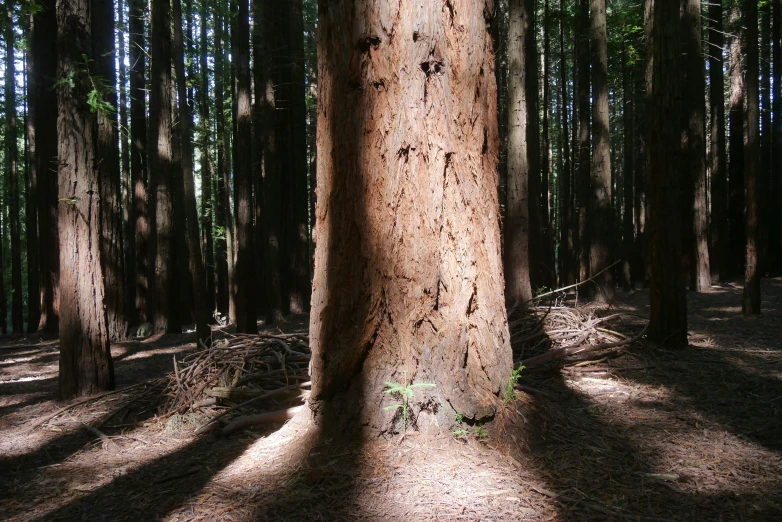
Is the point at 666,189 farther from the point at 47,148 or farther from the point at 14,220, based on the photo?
the point at 14,220

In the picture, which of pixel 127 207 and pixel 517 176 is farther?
pixel 127 207

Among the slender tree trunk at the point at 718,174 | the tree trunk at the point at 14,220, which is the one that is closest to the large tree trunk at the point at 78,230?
the slender tree trunk at the point at 718,174

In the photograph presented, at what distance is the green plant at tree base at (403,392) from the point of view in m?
3.21

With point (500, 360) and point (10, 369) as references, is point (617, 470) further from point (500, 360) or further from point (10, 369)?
point (10, 369)

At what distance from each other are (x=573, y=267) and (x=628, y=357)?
17.2 meters

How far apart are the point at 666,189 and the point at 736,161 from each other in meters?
13.1

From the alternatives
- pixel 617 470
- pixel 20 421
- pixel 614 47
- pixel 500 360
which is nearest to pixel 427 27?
pixel 500 360

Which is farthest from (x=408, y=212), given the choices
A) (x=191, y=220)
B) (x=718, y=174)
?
(x=718, y=174)

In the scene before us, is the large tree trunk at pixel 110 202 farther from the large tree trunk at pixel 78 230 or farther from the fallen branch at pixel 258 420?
the fallen branch at pixel 258 420

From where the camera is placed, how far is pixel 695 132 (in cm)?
1302

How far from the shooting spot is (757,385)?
16.2ft

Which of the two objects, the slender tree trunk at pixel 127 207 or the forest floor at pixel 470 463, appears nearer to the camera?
the forest floor at pixel 470 463

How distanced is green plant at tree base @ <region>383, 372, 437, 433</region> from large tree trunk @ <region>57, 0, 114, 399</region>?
4684 millimetres

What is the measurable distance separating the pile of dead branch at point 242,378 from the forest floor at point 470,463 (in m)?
0.28
